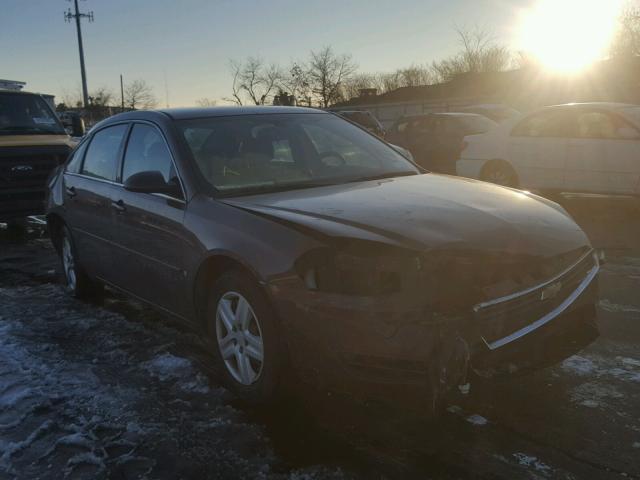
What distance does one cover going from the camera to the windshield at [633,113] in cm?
823

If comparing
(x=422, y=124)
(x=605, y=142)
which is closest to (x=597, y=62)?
(x=422, y=124)

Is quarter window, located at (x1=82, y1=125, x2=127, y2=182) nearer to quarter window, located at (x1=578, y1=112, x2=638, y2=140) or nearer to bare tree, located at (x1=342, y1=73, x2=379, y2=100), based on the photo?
quarter window, located at (x1=578, y1=112, x2=638, y2=140)

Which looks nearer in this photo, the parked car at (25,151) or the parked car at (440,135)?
the parked car at (25,151)

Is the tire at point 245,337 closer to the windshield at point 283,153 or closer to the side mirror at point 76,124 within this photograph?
the windshield at point 283,153

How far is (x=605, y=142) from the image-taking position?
8469 millimetres

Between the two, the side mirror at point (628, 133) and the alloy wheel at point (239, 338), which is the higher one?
the side mirror at point (628, 133)

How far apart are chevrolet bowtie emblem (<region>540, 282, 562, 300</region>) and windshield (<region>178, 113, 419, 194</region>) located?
1.48m

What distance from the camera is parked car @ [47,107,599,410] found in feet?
8.44

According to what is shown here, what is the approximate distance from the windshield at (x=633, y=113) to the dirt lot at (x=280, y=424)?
4934 millimetres

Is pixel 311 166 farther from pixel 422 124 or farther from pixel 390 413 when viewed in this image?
pixel 422 124

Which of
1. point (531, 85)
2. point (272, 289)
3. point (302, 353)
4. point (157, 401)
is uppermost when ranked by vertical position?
point (531, 85)

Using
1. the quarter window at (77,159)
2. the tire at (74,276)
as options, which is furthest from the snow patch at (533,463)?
the quarter window at (77,159)

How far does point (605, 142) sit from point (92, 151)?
6650 mm

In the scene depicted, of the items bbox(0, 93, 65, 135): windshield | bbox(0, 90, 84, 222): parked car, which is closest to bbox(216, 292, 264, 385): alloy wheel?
bbox(0, 90, 84, 222): parked car
